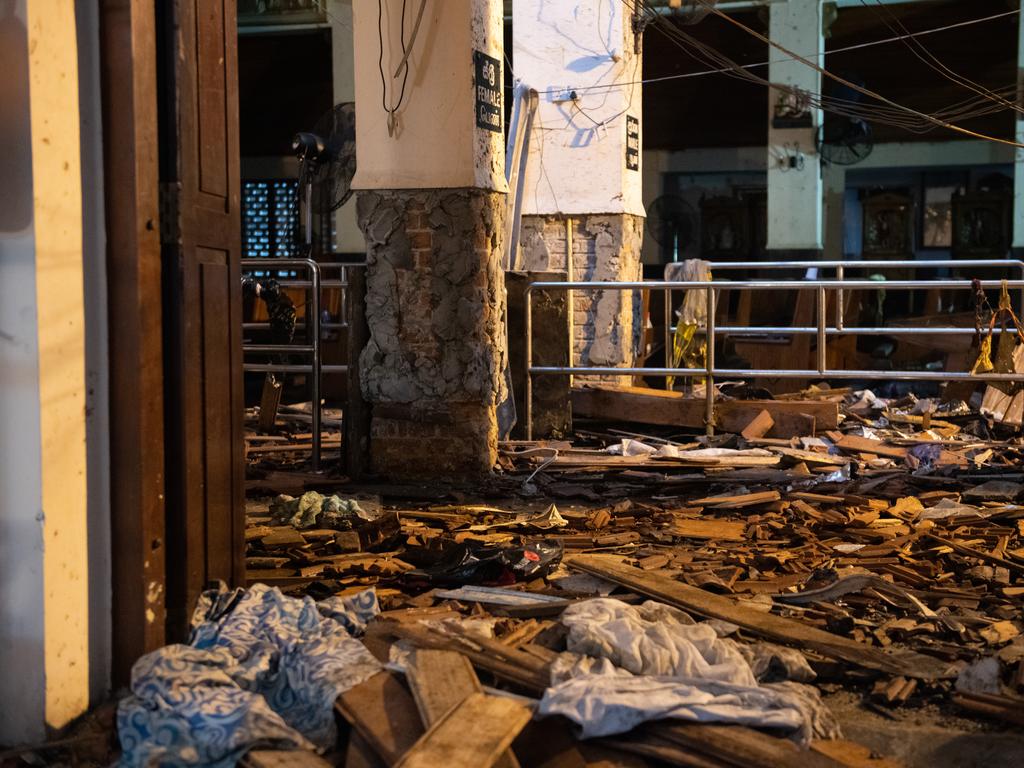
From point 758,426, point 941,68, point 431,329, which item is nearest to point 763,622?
point 431,329

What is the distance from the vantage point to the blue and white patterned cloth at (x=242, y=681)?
275 centimetres

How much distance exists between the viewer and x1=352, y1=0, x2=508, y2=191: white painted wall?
642cm

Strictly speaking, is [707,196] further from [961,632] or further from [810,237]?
[961,632]

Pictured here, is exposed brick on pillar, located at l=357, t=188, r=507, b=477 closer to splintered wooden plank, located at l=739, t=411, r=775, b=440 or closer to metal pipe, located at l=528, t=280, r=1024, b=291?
metal pipe, located at l=528, t=280, r=1024, b=291

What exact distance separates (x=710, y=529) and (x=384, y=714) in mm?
2654

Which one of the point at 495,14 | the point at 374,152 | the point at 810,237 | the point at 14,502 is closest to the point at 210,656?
the point at 14,502

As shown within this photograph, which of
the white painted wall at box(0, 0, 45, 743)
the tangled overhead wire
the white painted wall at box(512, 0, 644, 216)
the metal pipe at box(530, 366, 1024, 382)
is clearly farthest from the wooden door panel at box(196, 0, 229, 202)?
the white painted wall at box(512, 0, 644, 216)

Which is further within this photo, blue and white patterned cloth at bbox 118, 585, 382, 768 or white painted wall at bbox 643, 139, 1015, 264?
white painted wall at bbox 643, 139, 1015, 264

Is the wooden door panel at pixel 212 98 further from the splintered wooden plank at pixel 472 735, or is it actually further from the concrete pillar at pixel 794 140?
the concrete pillar at pixel 794 140

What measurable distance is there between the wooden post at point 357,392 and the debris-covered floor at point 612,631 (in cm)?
40

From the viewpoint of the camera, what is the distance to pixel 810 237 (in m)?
14.6

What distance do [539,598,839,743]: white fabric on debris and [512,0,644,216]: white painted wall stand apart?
23.1 ft

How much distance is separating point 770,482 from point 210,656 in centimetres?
397

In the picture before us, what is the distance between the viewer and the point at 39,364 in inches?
112
